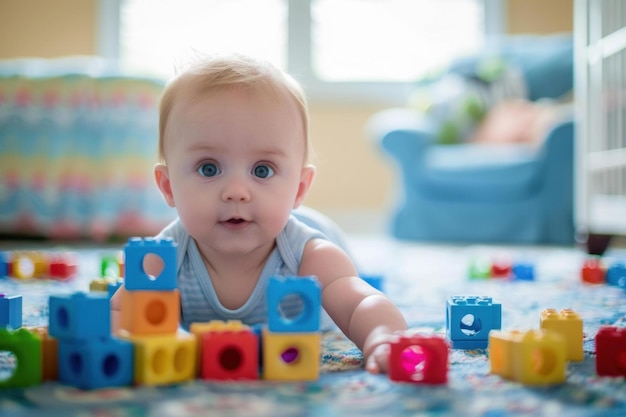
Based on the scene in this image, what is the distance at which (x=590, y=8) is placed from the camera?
2.29 m

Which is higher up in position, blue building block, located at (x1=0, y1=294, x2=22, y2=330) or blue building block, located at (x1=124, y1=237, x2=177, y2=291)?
blue building block, located at (x1=124, y1=237, x2=177, y2=291)

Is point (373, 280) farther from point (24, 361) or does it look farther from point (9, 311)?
point (24, 361)

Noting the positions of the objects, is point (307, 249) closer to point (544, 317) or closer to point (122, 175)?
point (544, 317)

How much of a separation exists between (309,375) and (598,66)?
1.89 metres

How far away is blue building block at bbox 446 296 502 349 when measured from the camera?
35.5 inches

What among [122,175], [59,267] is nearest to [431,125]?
[122,175]

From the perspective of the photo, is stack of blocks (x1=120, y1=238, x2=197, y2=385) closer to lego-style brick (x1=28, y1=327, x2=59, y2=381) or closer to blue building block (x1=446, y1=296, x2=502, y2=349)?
lego-style brick (x1=28, y1=327, x2=59, y2=381)

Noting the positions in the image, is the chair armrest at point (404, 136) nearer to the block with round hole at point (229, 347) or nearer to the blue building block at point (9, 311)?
the blue building block at point (9, 311)

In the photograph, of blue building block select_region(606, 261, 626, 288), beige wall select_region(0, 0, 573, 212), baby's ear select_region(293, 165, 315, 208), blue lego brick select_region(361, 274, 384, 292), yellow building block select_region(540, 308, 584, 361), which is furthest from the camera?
beige wall select_region(0, 0, 573, 212)

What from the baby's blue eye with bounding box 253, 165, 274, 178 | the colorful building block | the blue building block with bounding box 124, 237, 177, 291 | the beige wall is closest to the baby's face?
the baby's blue eye with bounding box 253, 165, 274, 178

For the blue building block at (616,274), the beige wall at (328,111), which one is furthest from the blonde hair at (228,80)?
the beige wall at (328,111)

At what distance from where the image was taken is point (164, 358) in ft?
2.25

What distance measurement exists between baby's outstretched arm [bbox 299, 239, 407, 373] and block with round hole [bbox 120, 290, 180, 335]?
211 mm

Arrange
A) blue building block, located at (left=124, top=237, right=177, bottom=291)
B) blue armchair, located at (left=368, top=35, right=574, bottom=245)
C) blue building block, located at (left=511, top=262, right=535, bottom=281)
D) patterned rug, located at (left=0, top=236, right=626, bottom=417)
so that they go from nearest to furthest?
patterned rug, located at (left=0, top=236, right=626, bottom=417) → blue building block, located at (left=124, top=237, right=177, bottom=291) → blue building block, located at (left=511, top=262, right=535, bottom=281) → blue armchair, located at (left=368, top=35, right=574, bottom=245)
